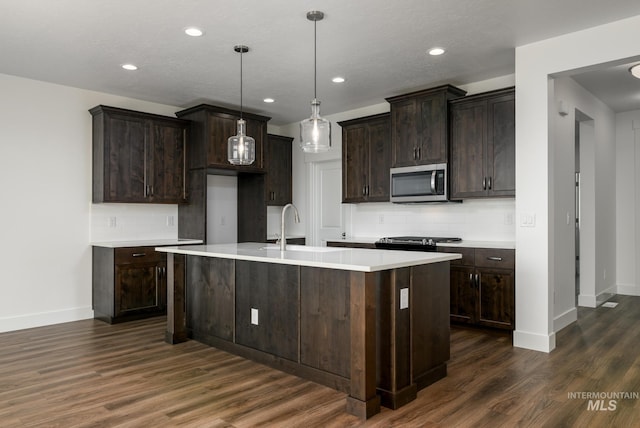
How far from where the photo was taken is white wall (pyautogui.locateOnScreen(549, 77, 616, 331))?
14.8 feet

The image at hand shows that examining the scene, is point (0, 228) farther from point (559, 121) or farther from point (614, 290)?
point (614, 290)

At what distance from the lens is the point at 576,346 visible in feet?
12.9

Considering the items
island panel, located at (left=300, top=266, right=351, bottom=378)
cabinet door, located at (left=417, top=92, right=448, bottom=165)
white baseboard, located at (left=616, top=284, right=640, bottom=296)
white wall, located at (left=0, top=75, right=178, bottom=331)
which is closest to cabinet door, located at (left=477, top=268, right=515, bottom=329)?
cabinet door, located at (left=417, top=92, right=448, bottom=165)

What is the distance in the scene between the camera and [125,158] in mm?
5258

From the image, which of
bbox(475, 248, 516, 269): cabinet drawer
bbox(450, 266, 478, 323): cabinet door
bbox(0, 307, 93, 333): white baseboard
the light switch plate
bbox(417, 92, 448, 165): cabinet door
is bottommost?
bbox(0, 307, 93, 333): white baseboard

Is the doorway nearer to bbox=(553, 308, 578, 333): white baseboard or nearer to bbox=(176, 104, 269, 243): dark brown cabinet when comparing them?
bbox=(176, 104, 269, 243): dark brown cabinet

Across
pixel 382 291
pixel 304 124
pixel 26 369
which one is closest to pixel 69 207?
pixel 26 369

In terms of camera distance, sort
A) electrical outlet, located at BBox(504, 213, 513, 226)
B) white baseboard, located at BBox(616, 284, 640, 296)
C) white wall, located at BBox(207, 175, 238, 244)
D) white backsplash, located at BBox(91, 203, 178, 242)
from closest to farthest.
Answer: electrical outlet, located at BBox(504, 213, 513, 226)
white backsplash, located at BBox(91, 203, 178, 242)
white baseboard, located at BBox(616, 284, 640, 296)
white wall, located at BBox(207, 175, 238, 244)

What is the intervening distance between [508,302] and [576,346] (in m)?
0.64

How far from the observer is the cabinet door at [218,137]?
5.70m

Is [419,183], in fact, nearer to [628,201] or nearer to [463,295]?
[463,295]

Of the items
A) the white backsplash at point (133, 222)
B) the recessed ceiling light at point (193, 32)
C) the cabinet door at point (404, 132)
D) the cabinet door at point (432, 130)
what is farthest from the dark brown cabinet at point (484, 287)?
the white backsplash at point (133, 222)

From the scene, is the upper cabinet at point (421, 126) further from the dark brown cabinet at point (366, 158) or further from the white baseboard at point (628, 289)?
the white baseboard at point (628, 289)

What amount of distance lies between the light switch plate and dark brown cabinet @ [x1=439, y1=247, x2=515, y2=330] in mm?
1844
